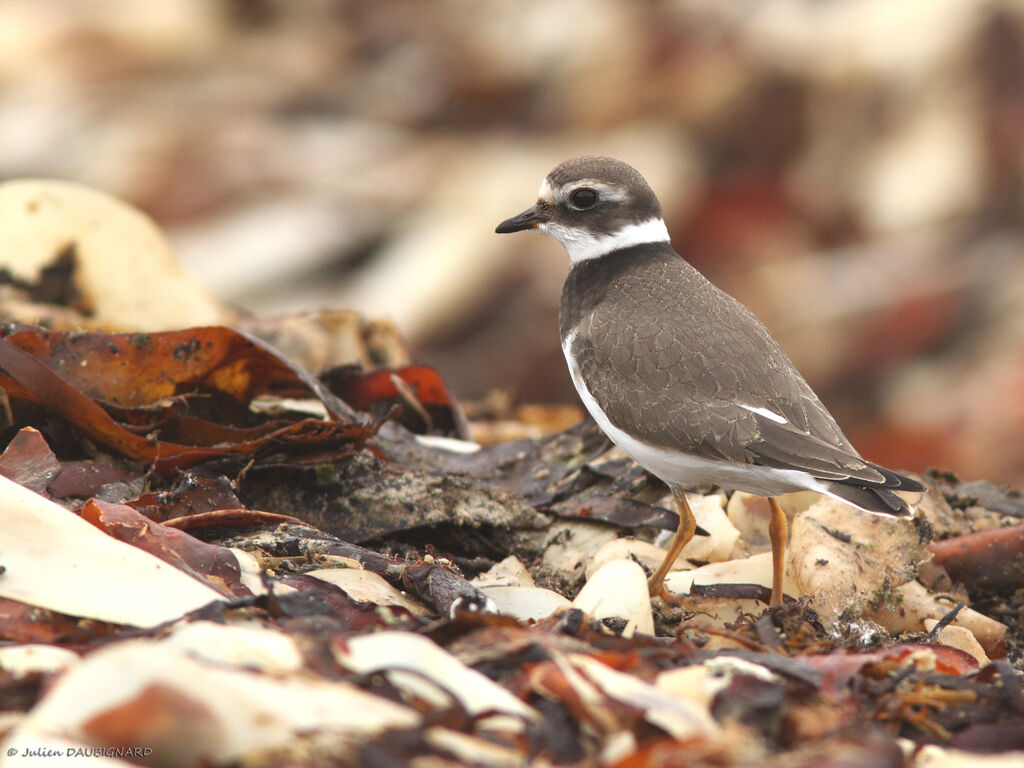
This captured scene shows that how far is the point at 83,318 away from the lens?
181 inches

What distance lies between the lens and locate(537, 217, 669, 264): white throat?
4.43m

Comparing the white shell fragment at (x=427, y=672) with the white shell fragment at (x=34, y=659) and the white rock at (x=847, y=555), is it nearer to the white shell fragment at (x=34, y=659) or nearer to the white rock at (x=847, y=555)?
the white shell fragment at (x=34, y=659)

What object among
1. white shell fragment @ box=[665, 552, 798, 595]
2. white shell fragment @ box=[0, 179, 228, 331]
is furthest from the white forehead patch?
white shell fragment @ box=[665, 552, 798, 595]

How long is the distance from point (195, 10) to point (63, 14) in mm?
1136

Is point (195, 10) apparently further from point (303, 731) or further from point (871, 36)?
point (303, 731)

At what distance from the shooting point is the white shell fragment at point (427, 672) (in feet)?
6.81

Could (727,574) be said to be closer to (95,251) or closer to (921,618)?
(921,618)

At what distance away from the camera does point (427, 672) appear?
2123 millimetres

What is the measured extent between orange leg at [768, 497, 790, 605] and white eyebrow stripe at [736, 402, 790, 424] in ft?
0.85

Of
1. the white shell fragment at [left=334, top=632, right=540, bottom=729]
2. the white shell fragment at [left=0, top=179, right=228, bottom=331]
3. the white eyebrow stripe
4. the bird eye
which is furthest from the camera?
the white shell fragment at [left=0, top=179, right=228, bottom=331]

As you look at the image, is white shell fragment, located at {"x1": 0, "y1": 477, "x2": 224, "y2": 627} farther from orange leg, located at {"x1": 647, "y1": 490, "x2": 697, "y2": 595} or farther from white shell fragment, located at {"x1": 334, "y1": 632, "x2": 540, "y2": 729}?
orange leg, located at {"x1": 647, "y1": 490, "x2": 697, "y2": 595}

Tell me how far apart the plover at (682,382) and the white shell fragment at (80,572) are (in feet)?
4.79

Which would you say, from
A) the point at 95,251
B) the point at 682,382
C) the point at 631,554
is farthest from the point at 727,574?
the point at 95,251

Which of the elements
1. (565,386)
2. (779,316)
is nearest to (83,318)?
(565,386)
